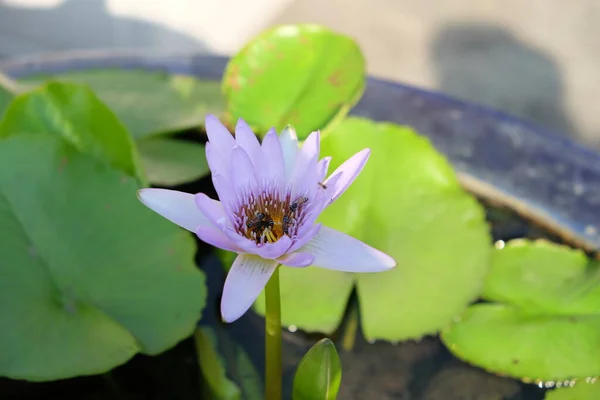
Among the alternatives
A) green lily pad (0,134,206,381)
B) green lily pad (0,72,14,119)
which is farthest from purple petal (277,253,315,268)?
green lily pad (0,72,14,119)

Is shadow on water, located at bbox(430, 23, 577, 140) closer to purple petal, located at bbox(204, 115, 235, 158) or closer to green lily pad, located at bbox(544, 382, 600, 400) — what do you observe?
green lily pad, located at bbox(544, 382, 600, 400)

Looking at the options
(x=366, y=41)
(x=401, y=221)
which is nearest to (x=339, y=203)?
(x=401, y=221)

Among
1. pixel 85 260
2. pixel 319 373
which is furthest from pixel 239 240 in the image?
pixel 85 260

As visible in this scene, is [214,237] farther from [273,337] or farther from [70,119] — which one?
[70,119]

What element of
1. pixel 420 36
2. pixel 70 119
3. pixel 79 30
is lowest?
pixel 79 30

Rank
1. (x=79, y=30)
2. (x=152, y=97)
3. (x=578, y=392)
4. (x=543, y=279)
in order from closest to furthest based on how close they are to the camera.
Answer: (x=578, y=392) < (x=543, y=279) < (x=152, y=97) < (x=79, y=30)

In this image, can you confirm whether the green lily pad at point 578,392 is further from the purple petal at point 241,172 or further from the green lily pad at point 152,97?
the green lily pad at point 152,97

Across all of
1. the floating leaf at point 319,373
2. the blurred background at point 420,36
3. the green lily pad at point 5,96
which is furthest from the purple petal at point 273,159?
the blurred background at point 420,36
